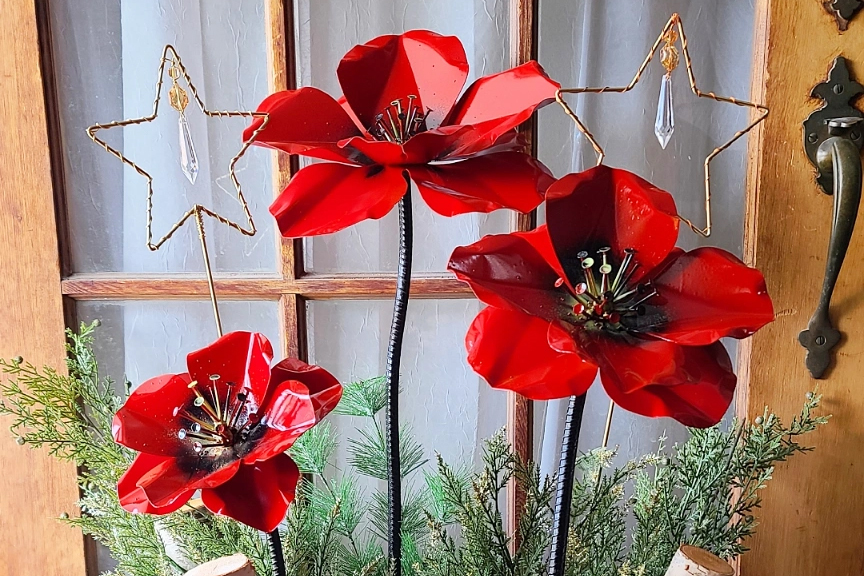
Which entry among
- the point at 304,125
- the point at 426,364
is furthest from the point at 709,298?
the point at 426,364

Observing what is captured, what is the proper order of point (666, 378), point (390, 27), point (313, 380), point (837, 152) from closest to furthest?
point (666, 378), point (313, 380), point (837, 152), point (390, 27)

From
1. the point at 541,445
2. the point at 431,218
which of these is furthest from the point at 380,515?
the point at 431,218

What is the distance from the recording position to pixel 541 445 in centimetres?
72

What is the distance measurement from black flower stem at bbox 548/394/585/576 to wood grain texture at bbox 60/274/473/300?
315mm

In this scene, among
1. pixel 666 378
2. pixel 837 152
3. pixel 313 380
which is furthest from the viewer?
pixel 837 152

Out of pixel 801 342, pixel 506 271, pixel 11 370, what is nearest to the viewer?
pixel 506 271

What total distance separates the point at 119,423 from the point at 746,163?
0.61 metres

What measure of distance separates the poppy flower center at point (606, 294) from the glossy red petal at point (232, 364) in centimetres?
21

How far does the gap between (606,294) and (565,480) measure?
0.38ft

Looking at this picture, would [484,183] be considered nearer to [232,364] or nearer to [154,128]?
[232,364]

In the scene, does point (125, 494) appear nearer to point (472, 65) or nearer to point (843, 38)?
point (472, 65)

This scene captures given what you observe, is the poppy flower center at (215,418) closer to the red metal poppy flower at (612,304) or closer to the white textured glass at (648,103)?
the red metal poppy flower at (612,304)

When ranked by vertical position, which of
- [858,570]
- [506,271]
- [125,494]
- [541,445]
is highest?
[506,271]

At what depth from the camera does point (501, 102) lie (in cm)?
46
